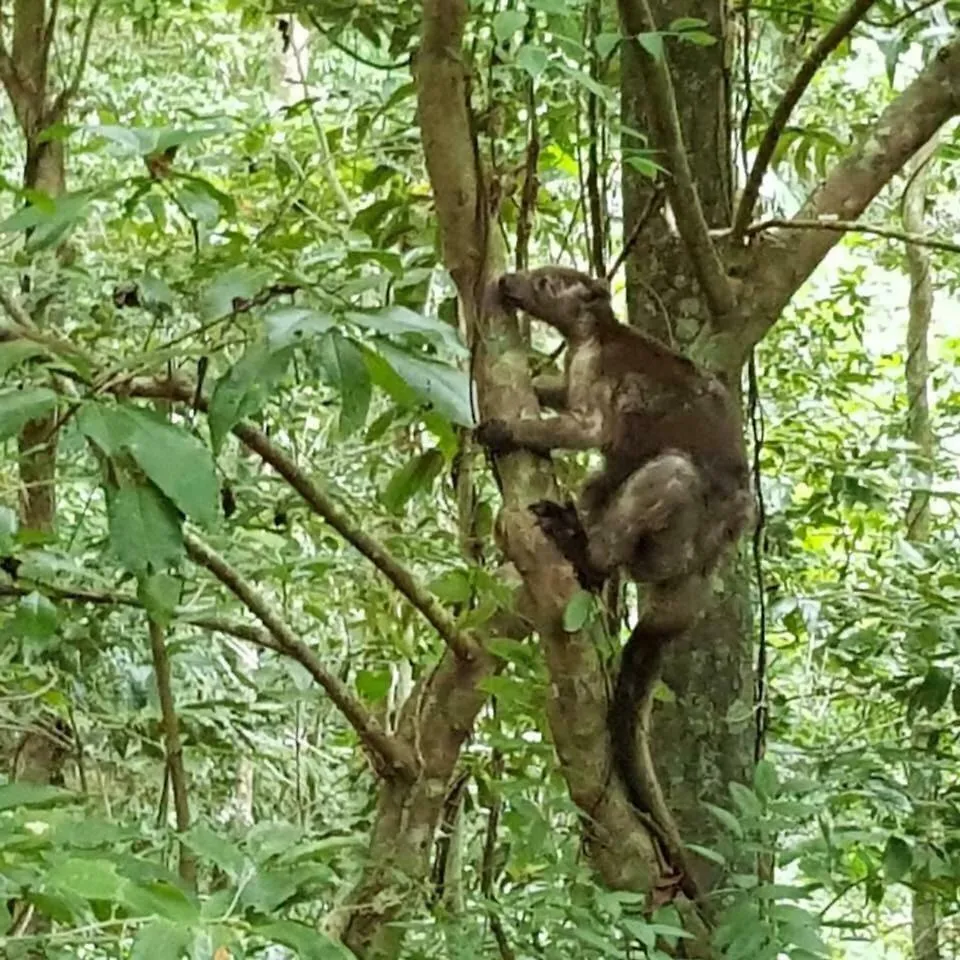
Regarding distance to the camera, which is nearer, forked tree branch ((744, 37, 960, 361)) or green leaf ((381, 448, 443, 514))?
forked tree branch ((744, 37, 960, 361))

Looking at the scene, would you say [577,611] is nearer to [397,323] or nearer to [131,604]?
[397,323]

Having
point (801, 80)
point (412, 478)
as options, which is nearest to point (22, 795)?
point (412, 478)

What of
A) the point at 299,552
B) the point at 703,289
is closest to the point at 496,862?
the point at 299,552

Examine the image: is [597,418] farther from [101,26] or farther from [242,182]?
[101,26]

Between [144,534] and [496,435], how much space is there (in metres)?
0.60

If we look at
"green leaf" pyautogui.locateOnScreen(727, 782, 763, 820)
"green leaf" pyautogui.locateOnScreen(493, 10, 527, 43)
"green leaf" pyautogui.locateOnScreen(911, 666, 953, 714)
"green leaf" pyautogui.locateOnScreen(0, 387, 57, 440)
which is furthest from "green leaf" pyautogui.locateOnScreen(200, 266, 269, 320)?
"green leaf" pyautogui.locateOnScreen(911, 666, 953, 714)

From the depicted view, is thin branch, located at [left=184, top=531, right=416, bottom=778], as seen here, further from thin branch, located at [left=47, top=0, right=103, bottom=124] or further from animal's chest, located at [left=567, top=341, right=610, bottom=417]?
thin branch, located at [left=47, top=0, right=103, bottom=124]

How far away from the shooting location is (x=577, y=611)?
1569 mm

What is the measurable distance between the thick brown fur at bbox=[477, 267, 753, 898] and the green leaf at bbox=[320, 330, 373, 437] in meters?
0.69

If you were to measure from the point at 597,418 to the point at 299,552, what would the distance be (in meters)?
0.56

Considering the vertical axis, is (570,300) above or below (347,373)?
above

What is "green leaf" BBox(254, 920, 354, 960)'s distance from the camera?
964 mm

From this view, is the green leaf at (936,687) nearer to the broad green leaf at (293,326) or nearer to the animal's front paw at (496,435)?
the animal's front paw at (496,435)

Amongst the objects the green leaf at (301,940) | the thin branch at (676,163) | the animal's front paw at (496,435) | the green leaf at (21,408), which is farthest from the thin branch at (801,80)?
the green leaf at (301,940)
